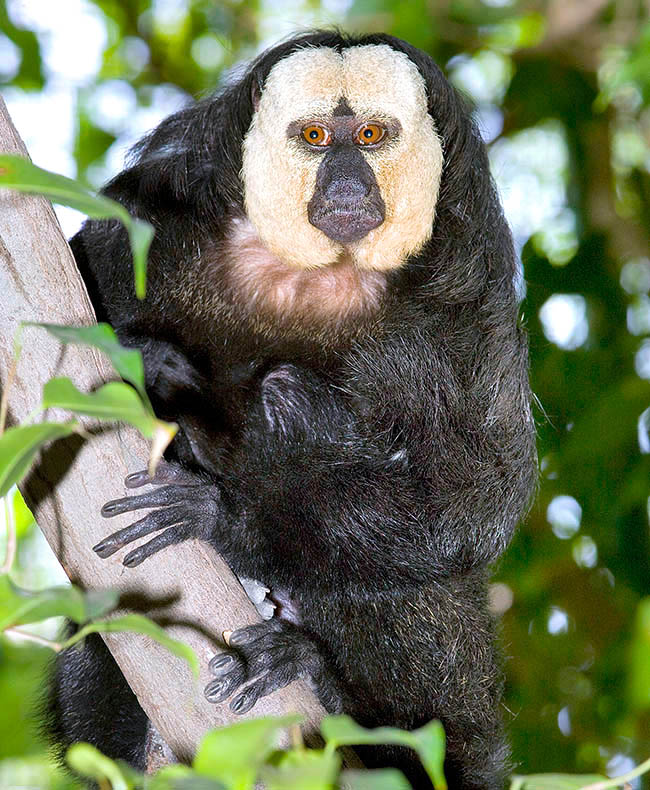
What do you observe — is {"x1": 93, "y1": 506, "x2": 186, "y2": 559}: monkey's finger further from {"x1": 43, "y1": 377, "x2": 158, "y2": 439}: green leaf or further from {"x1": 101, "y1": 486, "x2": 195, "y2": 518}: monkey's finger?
{"x1": 43, "y1": 377, "x2": 158, "y2": 439}: green leaf

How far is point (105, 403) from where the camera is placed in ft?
3.82

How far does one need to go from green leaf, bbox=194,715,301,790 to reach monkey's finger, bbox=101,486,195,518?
1.20 metres

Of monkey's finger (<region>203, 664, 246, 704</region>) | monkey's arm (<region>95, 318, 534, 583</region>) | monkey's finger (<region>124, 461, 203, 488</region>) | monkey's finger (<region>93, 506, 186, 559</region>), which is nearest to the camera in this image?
monkey's finger (<region>93, 506, 186, 559</region>)

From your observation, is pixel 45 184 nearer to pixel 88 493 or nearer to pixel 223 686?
pixel 88 493

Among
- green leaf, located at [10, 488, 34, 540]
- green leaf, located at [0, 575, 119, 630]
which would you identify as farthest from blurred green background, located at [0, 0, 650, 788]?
green leaf, located at [0, 575, 119, 630]

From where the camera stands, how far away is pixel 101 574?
224 cm

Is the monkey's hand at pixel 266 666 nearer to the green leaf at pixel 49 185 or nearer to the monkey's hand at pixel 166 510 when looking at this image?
the monkey's hand at pixel 166 510

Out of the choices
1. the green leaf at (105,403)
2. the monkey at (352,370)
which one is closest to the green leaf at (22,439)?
the green leaf at (105,403)

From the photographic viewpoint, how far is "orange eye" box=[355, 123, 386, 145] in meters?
2.96

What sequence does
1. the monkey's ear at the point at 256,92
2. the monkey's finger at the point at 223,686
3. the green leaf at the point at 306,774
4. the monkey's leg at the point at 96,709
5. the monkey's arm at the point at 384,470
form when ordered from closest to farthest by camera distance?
the green leaf at the point at 306,774, the monkey's finger at the point at 223,686, the monkey's arm at the point at 384,470, the monkey's ear at the point at 256,92, the monkey's leg at the point at 96,709

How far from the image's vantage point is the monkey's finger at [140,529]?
7.34 feet

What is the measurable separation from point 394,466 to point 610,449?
1306mm

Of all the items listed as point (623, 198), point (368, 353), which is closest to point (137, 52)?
point (623, 198)

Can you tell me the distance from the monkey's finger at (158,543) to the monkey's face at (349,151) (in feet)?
3.27
